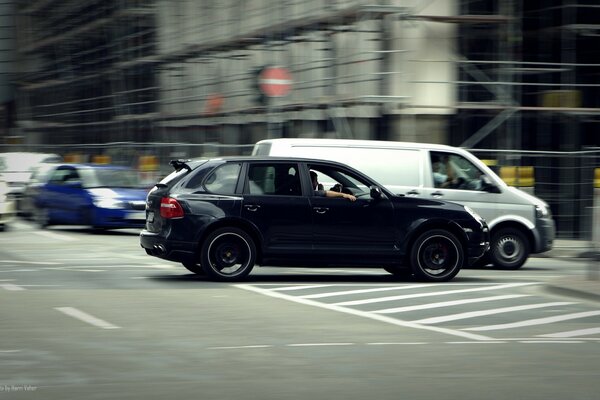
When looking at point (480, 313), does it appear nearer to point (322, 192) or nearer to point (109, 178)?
point (322, 192)

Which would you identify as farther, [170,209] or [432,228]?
[432,228]

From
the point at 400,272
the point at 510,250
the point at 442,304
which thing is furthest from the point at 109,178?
the point at 442,304

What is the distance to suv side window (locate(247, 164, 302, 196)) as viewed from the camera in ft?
48.7

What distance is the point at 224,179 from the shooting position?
1477cm

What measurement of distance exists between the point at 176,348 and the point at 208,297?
374 cm

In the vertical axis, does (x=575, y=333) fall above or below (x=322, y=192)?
below

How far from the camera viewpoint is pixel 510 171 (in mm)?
Answer: 21297

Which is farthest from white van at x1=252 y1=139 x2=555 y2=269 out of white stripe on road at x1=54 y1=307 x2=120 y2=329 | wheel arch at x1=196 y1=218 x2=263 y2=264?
white stripe on road at x1=54 y1=307 x2=120 y2=329

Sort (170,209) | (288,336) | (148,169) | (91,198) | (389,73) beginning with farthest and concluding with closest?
(148,169) < (389,73) < (91,198) < (170,209) < (288,336)

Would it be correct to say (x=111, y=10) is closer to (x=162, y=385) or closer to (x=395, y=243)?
(x=395, y=243)

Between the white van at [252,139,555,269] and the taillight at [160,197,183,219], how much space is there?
3.07m

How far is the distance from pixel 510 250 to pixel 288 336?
28.6 ft

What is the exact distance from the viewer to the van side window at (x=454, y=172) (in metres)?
17.8

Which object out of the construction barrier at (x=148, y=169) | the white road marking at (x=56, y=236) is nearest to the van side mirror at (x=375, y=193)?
the white road marking at (x=56, y=236)
